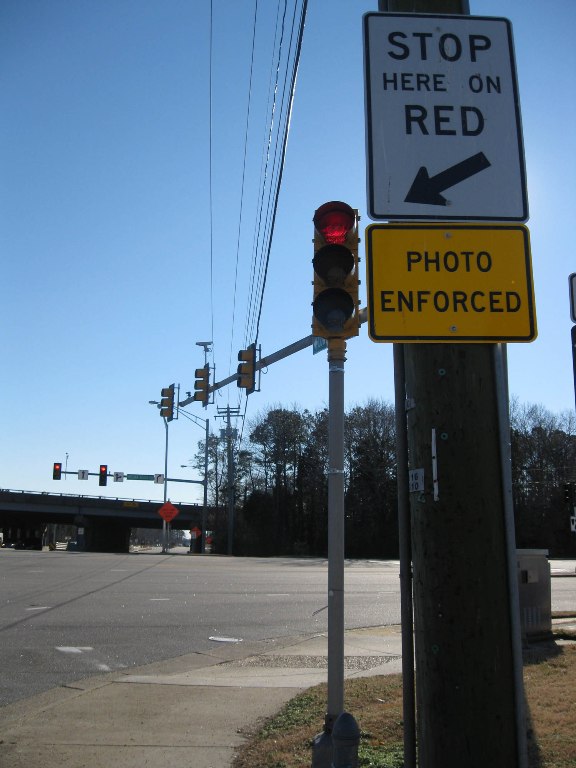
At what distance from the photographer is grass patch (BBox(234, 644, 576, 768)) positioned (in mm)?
4863

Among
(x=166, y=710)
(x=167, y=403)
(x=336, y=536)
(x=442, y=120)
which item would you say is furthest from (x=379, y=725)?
(x=167, y=403)

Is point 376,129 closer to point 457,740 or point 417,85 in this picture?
point 417,85

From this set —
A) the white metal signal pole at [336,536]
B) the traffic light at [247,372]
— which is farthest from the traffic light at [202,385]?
the white metal signal pole at [336,536]

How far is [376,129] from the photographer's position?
9.77 feet

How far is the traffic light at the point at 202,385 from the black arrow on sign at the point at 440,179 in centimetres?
1660

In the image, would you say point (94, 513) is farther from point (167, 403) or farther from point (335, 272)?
point (335, 272)

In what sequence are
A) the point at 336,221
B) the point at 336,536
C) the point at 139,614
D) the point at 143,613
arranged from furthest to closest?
the point at 143,613 → the point at 139,614 → the point at 336,221 → the point at 336,536

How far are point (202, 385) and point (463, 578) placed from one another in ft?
56.1

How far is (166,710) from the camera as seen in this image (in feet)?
21.6

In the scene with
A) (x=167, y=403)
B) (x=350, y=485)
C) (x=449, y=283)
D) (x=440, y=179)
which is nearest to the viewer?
(x=449, y=283)

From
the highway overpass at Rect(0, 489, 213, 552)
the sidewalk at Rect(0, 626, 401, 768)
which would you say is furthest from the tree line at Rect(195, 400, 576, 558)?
the sidewalk at Rect(0, 626, 401, 768)

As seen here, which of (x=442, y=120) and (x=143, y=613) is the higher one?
(x=442, y=120)

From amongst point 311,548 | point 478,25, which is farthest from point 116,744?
point 311,548

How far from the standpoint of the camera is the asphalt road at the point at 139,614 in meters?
9.27
